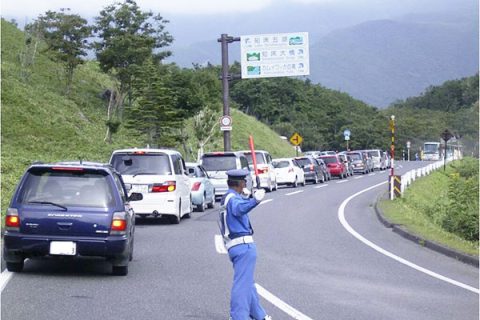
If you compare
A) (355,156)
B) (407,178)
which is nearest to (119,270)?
(407,178)

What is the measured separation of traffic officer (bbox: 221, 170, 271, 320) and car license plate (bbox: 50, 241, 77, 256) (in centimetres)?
349

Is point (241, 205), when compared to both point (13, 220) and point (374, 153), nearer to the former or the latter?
point (13, 220)

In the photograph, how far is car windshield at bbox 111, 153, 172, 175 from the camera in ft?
59.8

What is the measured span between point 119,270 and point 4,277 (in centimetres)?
156

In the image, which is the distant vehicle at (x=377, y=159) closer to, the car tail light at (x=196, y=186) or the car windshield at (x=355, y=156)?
the car windshield at (x=355, y=156)

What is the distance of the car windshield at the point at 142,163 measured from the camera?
1822 cm

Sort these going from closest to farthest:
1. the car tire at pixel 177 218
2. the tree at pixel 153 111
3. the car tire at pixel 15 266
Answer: the car tire at pixel 15 266
the car tire at pixel 177 218
the tree at pixel 153 111

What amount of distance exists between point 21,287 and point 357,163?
160 feet

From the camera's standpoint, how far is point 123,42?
145 ft

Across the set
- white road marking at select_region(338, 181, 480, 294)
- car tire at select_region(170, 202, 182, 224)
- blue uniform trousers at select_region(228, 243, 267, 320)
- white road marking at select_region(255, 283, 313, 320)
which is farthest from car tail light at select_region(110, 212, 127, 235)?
car tire at select_region(170, 202, 182, 224)

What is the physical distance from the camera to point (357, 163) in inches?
2251

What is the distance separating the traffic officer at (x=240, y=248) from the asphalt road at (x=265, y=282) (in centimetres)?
94

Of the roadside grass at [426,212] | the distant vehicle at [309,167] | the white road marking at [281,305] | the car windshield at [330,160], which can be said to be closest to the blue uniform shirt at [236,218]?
the white road marking at [281,305]

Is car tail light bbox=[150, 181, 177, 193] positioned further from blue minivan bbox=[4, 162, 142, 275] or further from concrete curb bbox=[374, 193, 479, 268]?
blue minivan bbox=[4, 162, 142, 275]
